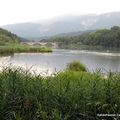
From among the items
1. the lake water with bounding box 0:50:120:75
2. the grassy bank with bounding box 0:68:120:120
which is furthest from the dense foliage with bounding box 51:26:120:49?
the grassy bank with bounding box 0:68:120:120

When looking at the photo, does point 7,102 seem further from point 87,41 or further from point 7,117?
point 87,41

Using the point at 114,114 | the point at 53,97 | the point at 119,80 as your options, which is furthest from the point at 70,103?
the point at 119,80

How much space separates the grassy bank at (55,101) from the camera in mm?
5832

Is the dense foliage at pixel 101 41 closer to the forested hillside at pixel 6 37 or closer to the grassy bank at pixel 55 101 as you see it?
the forested hillside at pixel 6 37

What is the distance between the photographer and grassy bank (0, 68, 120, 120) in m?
5.83

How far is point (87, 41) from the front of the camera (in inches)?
5182

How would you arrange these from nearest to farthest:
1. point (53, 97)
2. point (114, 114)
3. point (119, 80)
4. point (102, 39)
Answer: point (114, 114), point (53, 97), point (119, 80), point (102, 39)

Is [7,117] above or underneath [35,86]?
underneath

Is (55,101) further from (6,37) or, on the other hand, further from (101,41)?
(101,41)

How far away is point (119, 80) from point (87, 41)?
125236 mm

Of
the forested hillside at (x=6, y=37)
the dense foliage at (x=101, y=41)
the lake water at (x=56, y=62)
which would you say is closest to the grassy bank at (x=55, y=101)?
the lake water at (x=56, y=62)

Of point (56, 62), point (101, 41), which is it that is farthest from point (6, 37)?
point (56, 62)

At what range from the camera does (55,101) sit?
603cm

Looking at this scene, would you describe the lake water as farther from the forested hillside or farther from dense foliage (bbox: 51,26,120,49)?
dense foliage (bbox: 51,26,120,49)
